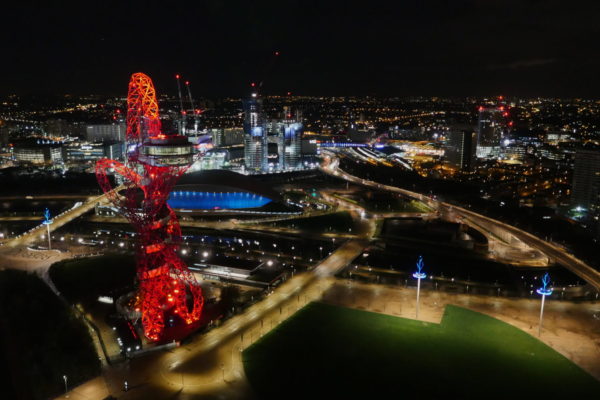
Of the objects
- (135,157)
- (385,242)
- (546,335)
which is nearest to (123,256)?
(135,157)

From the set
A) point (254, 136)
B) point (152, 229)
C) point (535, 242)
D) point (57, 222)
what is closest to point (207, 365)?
point (152, 229)

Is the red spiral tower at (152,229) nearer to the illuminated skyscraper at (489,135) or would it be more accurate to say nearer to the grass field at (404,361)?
the grass field at (404,361)

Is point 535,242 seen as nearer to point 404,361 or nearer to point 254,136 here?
point 404,361

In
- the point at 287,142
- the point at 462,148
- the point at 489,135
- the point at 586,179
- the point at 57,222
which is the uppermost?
the point at 287,142

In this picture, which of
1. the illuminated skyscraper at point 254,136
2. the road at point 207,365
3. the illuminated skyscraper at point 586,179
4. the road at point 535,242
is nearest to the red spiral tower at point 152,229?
the road at point 207,365

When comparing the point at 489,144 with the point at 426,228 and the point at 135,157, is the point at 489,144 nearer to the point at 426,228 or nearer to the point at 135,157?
the point at 426,228

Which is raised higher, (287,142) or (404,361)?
(287,142)
